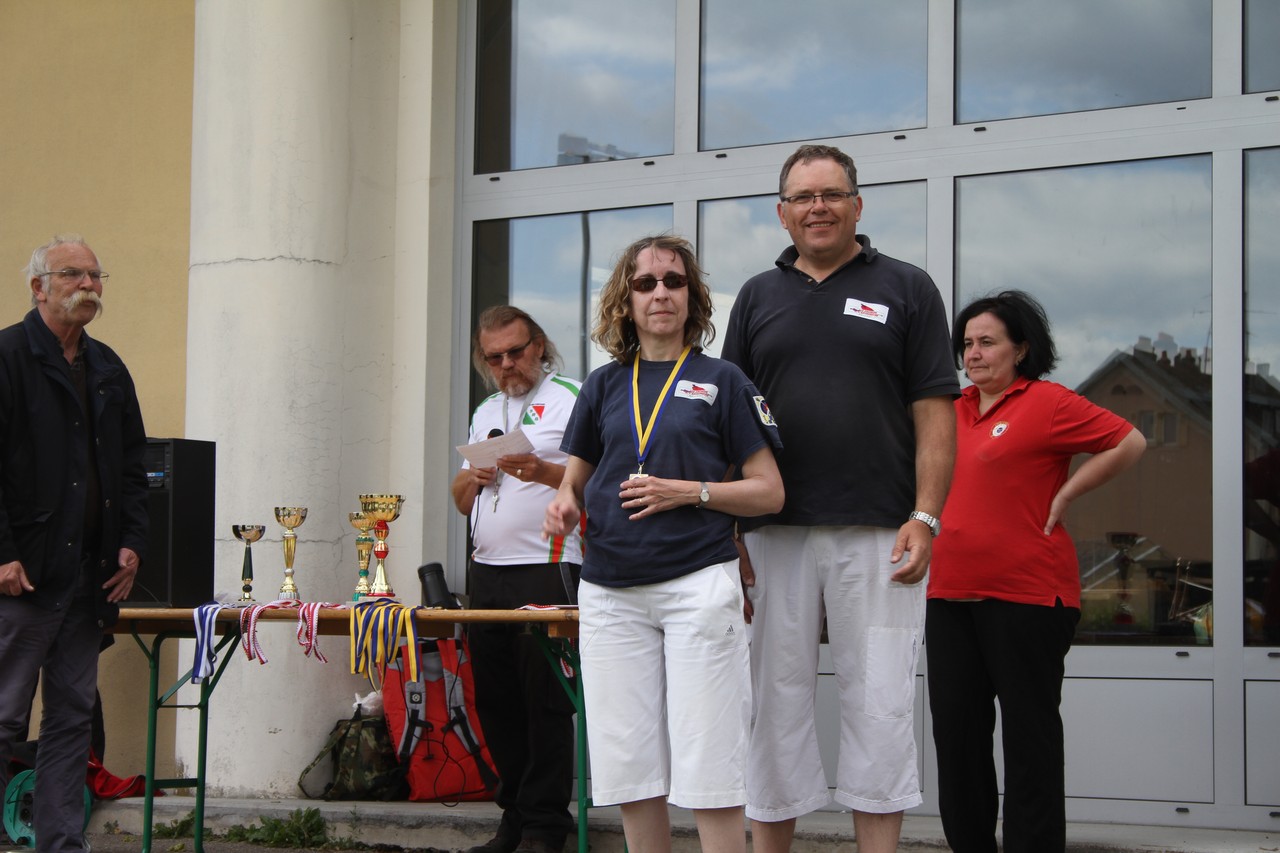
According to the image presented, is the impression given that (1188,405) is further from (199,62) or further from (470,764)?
(199,62)

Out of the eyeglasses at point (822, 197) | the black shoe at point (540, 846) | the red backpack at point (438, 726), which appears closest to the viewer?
the eyeglasses at point (822, 197)

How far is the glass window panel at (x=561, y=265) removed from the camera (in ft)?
20.6

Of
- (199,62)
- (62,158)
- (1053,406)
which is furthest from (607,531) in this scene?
(62,158)

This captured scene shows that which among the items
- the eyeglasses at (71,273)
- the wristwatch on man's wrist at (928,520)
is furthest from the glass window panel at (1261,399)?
the eyeglasses at (71,273)

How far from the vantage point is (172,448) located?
18.1ft

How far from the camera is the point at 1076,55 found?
214 inches

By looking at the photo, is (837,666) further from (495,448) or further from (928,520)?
(495,448)

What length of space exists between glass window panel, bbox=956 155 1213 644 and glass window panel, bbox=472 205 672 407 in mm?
1595

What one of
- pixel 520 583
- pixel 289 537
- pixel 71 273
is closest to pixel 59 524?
pixel 71 273

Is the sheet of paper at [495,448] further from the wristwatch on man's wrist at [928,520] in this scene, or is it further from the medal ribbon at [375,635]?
the wristwatch on man's wrist at [928,520]

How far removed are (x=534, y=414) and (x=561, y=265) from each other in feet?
5.10

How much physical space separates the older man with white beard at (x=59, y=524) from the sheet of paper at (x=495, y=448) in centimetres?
118

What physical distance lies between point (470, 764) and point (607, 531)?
271 centimetres

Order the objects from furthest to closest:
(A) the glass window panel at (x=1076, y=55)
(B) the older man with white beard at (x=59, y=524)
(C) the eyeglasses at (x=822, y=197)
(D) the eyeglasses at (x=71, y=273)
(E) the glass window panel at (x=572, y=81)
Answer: (E) the glass window panel at (x=572, y=81) < (A) the glass window panel at (x=1076, y=55) < (D) the eyeglasses at (x=71, y=273) < (B) the older man with white beard at (x=59, y=524) < (C) the eyeglasses at (x=822, y=197)
